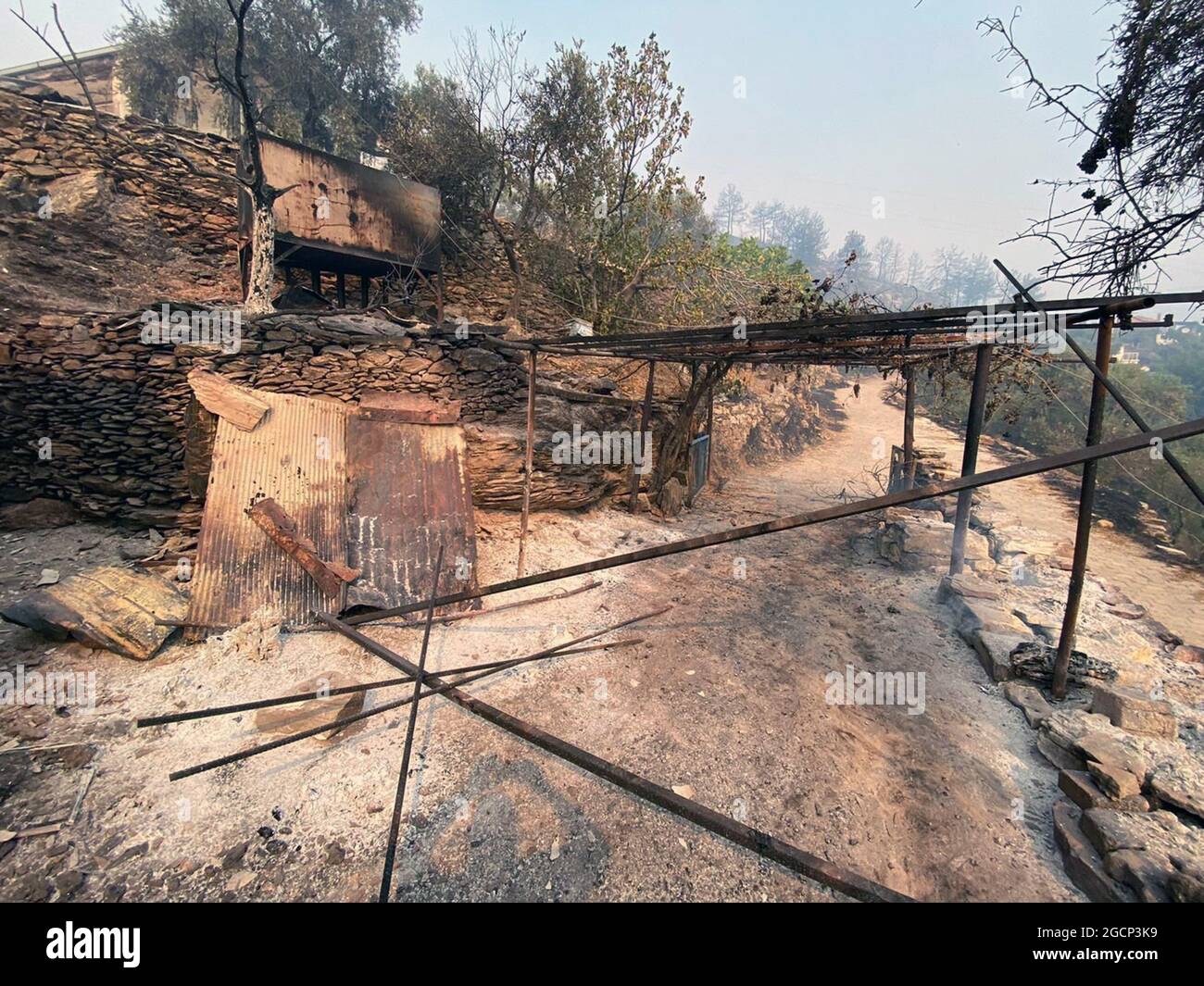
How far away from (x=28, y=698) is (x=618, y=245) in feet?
45.7

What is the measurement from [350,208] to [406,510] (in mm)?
7825

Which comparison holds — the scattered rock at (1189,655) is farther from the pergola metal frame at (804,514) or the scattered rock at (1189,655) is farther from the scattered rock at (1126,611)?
the pergola metal frame at (804,514)

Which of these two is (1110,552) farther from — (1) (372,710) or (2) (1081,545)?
(1) (372,710)

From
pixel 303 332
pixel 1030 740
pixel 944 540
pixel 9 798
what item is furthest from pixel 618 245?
pixel 9 798

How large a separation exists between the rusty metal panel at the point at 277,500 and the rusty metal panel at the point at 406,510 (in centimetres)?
19

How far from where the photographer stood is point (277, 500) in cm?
512

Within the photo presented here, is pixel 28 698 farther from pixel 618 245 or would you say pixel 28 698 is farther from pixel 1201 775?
pixel 618 245

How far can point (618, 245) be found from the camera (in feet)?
44.1

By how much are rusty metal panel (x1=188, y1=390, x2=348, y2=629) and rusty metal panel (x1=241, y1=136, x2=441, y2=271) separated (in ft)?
18.5

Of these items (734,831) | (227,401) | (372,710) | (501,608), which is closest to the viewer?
(734,831)

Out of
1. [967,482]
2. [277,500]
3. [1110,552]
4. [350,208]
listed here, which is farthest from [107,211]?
[1110,552]

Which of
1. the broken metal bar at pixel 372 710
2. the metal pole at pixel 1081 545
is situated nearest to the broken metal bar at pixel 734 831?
the broken metal bar at pixel 372 710

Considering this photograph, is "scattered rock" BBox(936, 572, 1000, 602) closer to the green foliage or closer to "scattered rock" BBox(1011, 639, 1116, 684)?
"scattered rock" BBox(1011, 639, 1116, 684)

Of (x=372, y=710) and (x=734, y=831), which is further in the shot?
(x=372, y=710)
